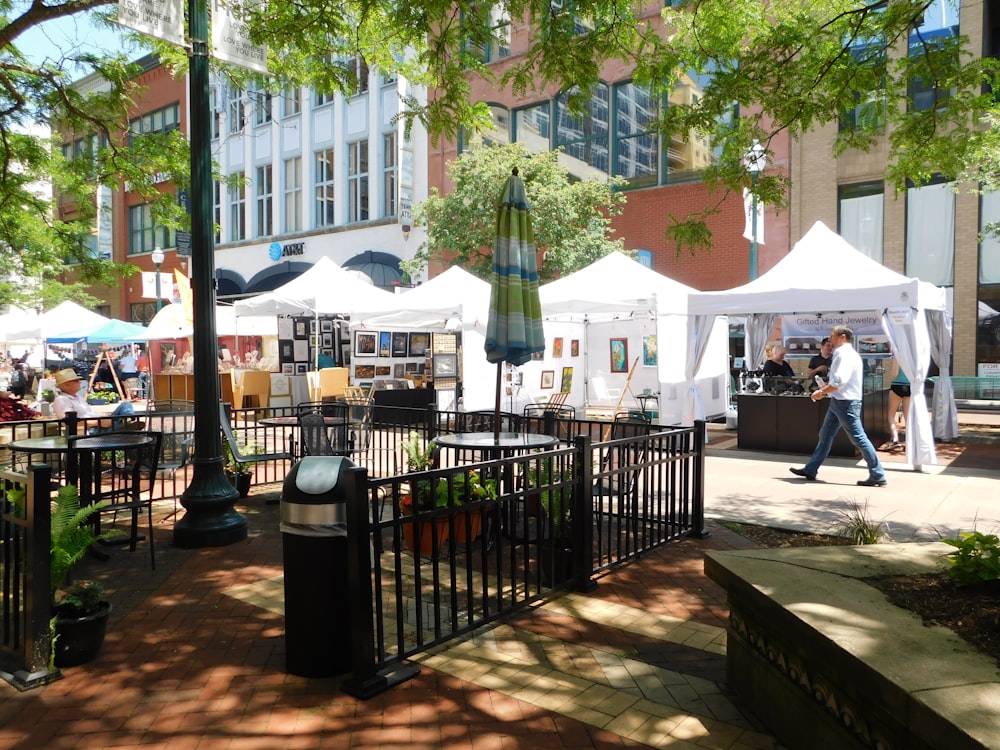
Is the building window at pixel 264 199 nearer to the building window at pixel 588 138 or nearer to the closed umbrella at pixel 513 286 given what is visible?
the building window at pixel 588 138

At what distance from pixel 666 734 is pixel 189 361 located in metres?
19.7

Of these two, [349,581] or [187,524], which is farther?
[187,524]

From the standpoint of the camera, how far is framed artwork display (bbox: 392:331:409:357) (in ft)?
55.8

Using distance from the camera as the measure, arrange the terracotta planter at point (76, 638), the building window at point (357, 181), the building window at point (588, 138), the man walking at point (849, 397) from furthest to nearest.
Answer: the building window at point (357, 181) < the building window at point (588, 138) < the man walking at point (849, 397) < the terracotta planter at point (76, 638)

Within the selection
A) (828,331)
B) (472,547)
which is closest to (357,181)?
(828,331)

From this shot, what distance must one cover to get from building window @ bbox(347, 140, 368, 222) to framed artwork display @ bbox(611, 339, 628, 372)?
15170 millimetres

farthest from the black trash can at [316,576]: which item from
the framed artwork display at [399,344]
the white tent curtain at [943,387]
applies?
the framed artwork display at [399,344]

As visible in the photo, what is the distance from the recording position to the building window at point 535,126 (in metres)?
25.1

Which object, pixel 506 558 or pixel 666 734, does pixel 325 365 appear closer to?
pixel 506 558

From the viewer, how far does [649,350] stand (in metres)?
16.2

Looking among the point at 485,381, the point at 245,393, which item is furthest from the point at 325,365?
the point at 485,381

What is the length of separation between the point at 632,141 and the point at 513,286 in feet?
61.1

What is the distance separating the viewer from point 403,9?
6.68 m

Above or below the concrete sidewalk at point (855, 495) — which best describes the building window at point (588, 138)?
above
